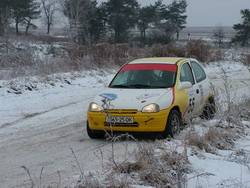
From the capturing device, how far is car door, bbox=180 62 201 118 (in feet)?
28.4

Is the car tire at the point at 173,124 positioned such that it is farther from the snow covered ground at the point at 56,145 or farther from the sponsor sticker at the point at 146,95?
the snow covered ground at the point at 56,145

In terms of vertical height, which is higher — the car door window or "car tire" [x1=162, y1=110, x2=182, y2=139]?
the car door window

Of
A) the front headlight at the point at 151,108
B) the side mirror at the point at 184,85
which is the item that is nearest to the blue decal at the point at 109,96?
the front headlight at the point at 151,108

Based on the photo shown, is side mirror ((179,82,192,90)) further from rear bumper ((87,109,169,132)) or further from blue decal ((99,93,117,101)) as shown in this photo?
blue decal ((99,93,117,101))

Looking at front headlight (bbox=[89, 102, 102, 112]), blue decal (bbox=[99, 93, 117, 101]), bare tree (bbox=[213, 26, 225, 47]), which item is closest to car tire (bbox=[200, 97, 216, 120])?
blue decal (bbox=[99, 93, 117, 101])

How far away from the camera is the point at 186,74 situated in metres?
9.15

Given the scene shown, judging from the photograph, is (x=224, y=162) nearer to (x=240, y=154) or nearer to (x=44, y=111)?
(x=240, y=154)

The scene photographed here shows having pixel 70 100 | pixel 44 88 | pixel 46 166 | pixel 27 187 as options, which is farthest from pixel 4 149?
pixel 44 88

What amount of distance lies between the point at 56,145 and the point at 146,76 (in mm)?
2436

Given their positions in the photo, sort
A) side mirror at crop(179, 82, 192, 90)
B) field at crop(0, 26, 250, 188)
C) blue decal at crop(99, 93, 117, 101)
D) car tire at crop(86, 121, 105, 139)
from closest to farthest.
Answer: field at crop(0, 26, 250, 188) → blue decal at crop(99, 93, 117, 101) → car tire at crop(86, 121, 105, 139) → side mirror at crop(179, 82, 192, 90)

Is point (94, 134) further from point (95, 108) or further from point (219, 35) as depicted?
point (219, 35)

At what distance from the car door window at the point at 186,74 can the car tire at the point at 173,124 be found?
1082 mm

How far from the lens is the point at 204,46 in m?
29.0

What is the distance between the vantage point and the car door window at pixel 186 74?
8.93 metres
